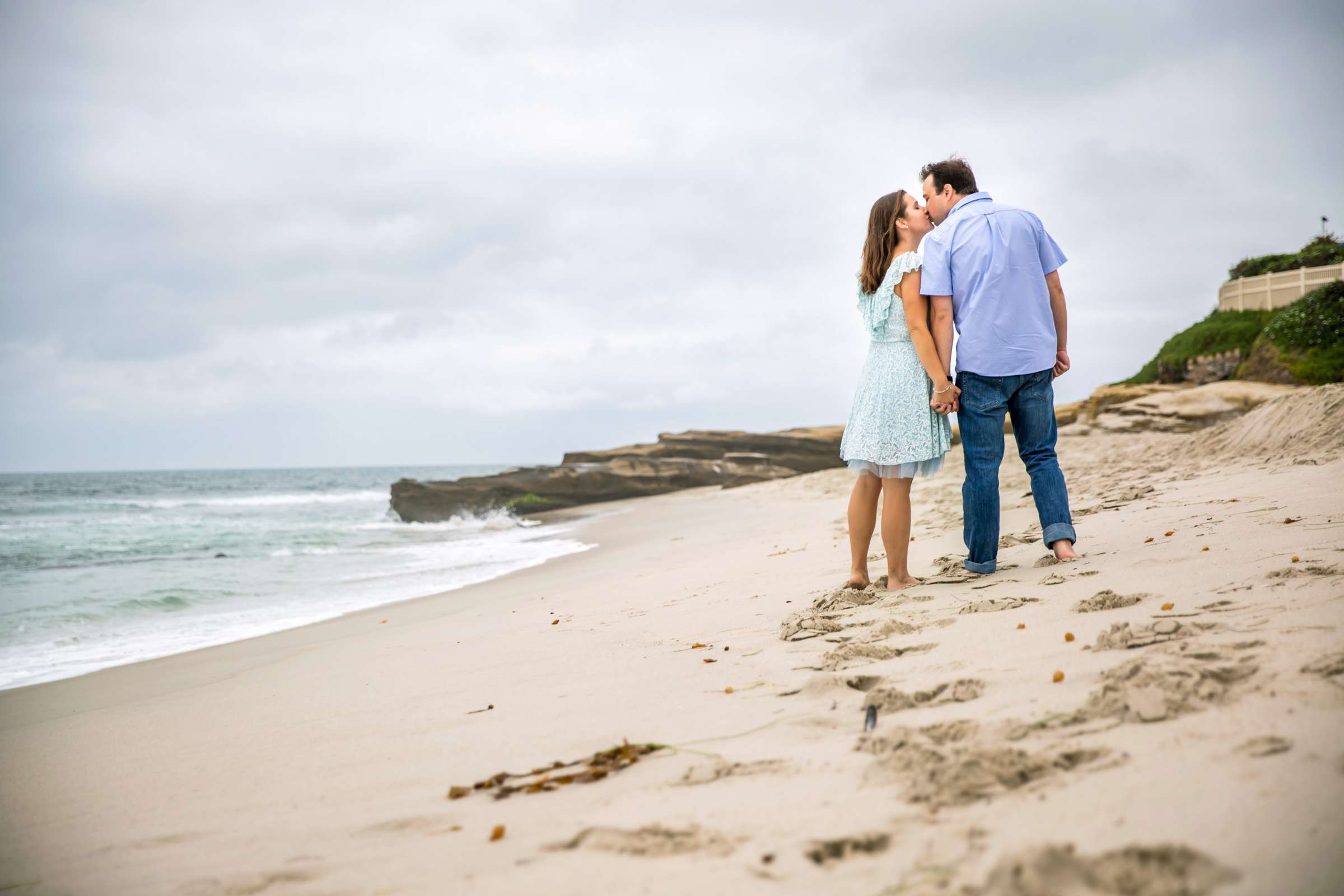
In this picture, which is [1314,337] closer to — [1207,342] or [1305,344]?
[1305,344]

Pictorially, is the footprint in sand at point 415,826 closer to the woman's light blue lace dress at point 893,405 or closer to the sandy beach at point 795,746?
the sandy beach at point 795,746

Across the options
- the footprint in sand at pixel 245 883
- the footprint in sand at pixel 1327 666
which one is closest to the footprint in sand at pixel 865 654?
the footprint in sand at pixel 1327 666

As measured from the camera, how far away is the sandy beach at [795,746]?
1335 millimetres

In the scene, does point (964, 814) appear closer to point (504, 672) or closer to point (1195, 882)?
point (1195, 882)

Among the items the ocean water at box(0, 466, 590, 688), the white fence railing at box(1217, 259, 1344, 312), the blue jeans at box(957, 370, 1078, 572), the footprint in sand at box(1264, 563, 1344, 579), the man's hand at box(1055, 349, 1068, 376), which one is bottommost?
the ocean water at box(0, 466, 590, 688)

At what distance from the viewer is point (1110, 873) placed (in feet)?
3.92

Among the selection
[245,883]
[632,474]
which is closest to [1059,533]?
[245,883]

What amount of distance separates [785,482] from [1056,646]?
1366 cm

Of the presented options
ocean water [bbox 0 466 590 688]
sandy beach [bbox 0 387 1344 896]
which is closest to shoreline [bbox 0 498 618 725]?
ocean water [bbox 0 466 590 688]

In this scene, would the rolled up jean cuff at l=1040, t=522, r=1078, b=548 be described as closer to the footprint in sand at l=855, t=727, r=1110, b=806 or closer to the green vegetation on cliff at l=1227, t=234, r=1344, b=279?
the footprint in sand at l=855, t=727, r=1110, b=806

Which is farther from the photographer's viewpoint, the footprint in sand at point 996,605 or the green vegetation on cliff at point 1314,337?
the green vegetation on cliff at point 1314,337

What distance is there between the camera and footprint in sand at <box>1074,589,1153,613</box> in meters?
2.65

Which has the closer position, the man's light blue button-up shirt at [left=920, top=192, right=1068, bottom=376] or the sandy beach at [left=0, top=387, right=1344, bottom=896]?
the sandy beach at [left=0, top=387, right=1344, bottom=896]

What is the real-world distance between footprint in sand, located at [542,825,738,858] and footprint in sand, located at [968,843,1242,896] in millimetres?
482
